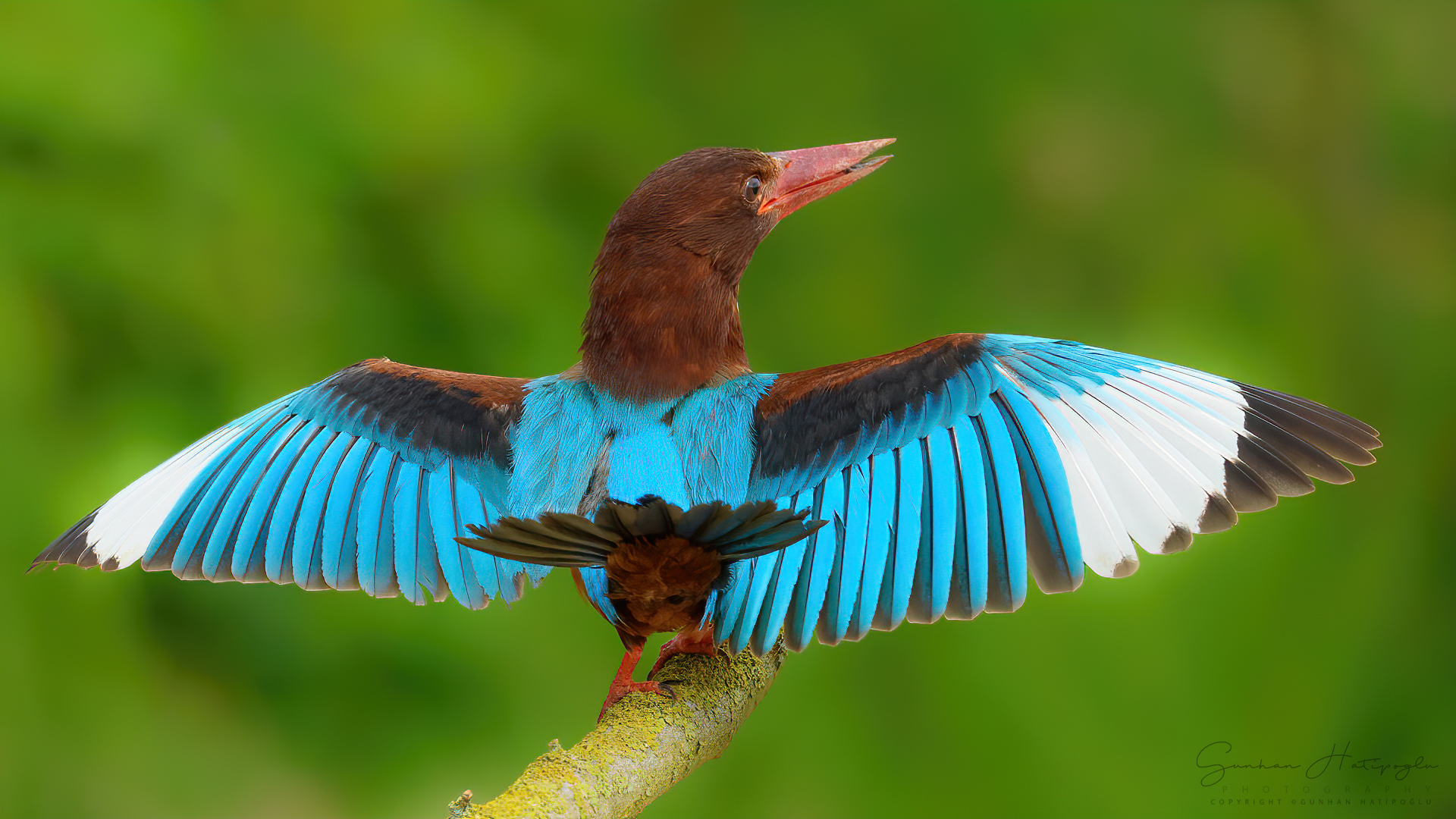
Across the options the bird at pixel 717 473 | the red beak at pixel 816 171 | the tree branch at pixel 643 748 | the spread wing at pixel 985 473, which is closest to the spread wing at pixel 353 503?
the bird at pixel 717 473

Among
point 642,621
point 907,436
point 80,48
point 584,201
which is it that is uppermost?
point 80,48

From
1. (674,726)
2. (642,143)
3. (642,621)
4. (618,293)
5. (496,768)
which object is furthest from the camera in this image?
(642,143)

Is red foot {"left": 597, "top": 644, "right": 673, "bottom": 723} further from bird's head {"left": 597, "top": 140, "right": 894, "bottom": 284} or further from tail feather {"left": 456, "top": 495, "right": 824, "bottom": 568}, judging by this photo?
bird's head {"left": 597, "top": 140, "right": 894, "bottom": 284}

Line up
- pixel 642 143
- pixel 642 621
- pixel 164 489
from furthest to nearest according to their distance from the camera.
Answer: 1. pixel 642 143
2. pixel 164 489
3. pixel 642 621

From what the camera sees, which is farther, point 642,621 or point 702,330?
point 702,330

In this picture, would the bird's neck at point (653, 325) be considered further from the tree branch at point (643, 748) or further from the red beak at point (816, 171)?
the tree branch at point (643, 748)

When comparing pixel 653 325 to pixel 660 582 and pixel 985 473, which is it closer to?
pixel 660 582

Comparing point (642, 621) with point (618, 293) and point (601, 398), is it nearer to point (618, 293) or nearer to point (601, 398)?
point (601, 398)

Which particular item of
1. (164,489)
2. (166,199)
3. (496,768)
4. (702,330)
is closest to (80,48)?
(166,199)
